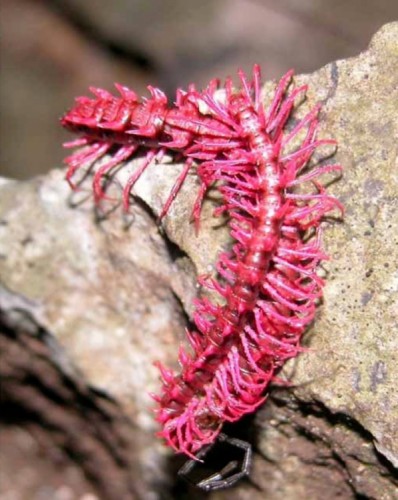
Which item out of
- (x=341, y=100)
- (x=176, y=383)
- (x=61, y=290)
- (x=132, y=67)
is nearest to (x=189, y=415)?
(x=176, y=383)

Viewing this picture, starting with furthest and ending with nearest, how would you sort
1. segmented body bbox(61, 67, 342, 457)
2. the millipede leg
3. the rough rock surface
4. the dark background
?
the dark background, the millipede leg, the rough rock surface, segmented body bbox(61, 67, 342, 457)

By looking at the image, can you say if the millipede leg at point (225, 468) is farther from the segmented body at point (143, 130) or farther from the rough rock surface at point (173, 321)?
the segmented body at point (143, 130)

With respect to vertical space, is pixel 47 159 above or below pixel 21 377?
above

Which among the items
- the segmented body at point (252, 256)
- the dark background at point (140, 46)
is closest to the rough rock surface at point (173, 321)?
the segmented body at point (252, 256)

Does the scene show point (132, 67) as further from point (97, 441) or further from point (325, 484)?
point (325, 484)

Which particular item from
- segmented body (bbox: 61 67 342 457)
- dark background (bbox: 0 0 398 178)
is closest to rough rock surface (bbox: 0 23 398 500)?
segmented body (bbox: 61 67 342 457)

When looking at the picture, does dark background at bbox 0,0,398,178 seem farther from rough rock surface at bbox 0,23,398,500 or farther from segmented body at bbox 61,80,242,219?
segmented body at bbox 61,80,242,219
